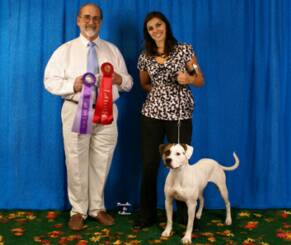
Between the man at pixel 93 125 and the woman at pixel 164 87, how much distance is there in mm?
263

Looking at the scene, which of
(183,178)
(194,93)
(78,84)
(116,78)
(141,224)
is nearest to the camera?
(183,178)

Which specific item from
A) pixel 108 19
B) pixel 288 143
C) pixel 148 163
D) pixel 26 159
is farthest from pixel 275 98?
pixel 26 159

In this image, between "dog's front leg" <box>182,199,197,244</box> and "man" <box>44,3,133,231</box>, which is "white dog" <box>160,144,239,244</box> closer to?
"dog's front leg" <box>182,199,197,244</box>

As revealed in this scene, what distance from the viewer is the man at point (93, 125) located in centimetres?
281

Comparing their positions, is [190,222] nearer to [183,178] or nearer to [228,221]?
[183,178]

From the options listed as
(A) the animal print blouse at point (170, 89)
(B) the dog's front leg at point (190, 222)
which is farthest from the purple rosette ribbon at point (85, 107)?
(B) the dog's front leg at point (190, 222)

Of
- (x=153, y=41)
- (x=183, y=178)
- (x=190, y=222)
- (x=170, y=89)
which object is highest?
(x=153, y=41)

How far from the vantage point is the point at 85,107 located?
2771mm

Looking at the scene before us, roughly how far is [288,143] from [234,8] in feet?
4.02

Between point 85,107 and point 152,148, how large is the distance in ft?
1.80

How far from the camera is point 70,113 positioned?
2861 mm

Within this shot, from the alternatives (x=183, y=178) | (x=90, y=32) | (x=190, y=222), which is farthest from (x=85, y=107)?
(x=190, y=222)

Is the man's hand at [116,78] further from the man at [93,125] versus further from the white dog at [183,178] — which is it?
the white dog at [183,178]

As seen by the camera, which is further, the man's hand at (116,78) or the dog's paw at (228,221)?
the dog's paw at (228,221)
